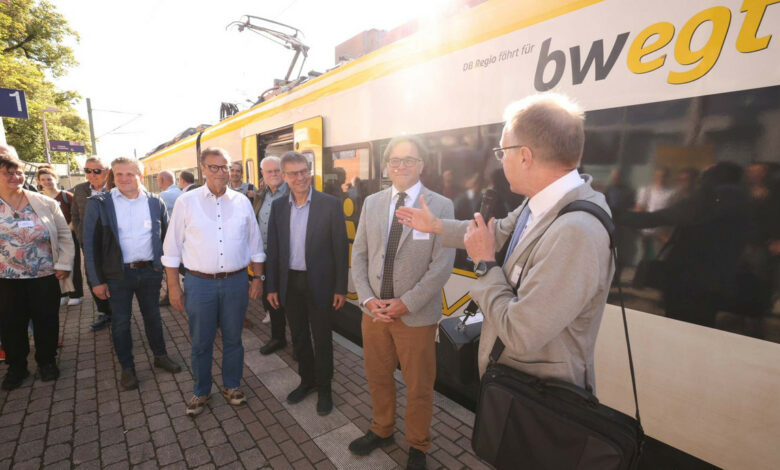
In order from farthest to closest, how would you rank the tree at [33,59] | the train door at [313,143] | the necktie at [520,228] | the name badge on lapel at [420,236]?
1. the tree at [33,59]
2. the train door at [313,143]
3. the name badge on lapel at [420,236]
4. the necktie at [520,228]

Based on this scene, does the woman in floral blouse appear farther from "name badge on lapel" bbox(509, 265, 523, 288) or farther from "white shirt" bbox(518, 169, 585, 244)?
"white shirt" bbox(518, 169, 585, 244)

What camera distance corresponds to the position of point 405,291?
2105mm

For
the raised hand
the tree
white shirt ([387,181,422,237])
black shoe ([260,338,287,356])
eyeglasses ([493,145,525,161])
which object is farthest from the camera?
the tree

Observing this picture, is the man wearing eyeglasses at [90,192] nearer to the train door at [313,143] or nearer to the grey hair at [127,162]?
the grey hair at [127,162]

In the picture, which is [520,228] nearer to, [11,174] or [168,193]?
[11,174]

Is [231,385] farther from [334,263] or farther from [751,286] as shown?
[751,286]

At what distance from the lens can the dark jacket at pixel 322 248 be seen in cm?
276

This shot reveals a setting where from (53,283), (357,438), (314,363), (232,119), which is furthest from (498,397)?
(232,119)

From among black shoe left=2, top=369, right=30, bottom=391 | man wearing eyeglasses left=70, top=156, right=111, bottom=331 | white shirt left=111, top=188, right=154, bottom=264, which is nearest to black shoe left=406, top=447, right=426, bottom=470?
white shirt left=111, top=188, right=154, bottom=264

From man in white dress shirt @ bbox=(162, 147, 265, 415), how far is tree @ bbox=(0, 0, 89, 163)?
63.3 ft

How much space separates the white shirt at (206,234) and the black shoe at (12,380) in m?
2.04

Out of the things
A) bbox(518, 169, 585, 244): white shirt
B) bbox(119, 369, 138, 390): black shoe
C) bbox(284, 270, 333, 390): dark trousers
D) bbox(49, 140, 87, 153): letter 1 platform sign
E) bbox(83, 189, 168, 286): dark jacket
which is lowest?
bbox(119, 369, 138, 390): black shoe

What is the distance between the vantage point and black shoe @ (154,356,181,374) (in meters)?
3.41

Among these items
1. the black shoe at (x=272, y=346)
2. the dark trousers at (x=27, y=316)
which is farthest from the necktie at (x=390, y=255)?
the dark trousers at (x=27, y=316)
